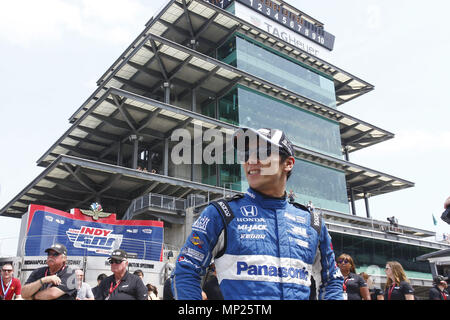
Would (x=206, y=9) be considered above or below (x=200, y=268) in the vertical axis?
above

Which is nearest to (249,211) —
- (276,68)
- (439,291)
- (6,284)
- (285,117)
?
(439,291)

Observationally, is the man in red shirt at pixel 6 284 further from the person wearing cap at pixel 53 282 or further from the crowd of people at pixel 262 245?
the crowd of people at pixel 262 245

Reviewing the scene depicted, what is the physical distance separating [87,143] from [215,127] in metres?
14.4

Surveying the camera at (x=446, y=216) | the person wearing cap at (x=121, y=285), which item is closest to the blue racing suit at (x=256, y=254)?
the camera at (x=446, y=216)

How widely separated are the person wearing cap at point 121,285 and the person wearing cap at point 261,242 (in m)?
4.00

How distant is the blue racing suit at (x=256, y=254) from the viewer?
7.67ft

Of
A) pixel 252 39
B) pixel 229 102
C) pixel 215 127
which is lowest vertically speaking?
pixel 215 127

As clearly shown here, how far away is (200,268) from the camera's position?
92.5 inches

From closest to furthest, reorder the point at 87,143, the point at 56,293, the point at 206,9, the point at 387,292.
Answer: the point at 56,293
the point at 387,292
the point at 206,9
the point at 87,143

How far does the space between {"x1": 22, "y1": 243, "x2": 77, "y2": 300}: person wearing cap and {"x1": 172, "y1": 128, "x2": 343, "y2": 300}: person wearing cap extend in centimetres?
323

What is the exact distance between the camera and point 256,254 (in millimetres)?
2420

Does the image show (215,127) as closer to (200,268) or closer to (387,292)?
(387,292)

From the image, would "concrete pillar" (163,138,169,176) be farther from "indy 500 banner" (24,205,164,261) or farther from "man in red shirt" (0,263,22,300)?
"man in red shirt" (0,263,22,300)
